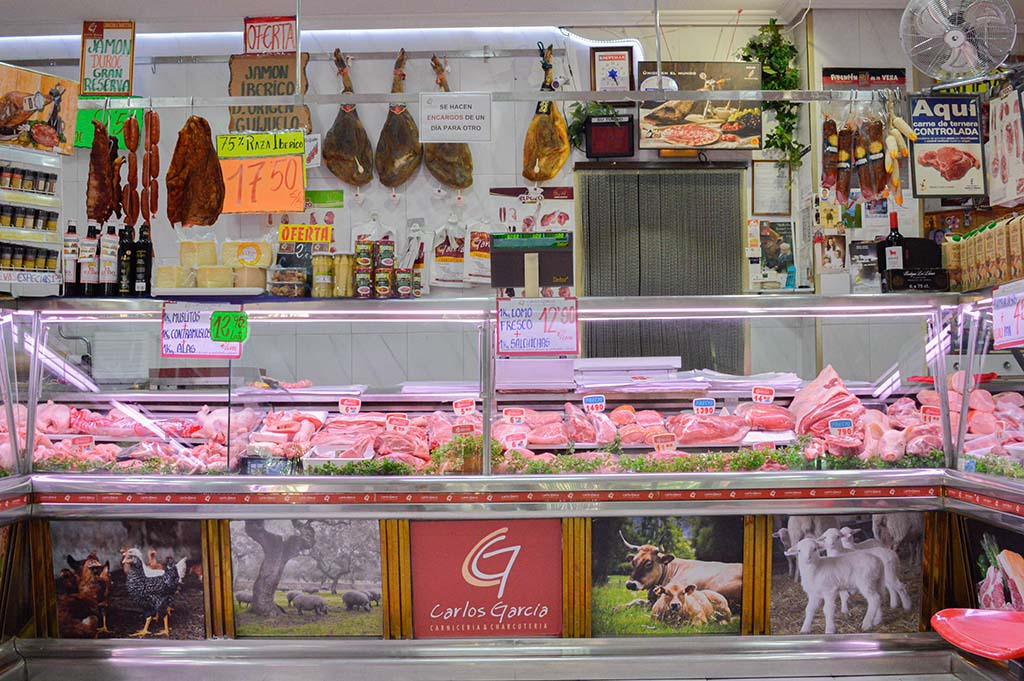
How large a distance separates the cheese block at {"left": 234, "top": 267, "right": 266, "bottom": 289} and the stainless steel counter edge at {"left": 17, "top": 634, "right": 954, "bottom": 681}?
2.16m

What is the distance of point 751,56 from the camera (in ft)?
21.6

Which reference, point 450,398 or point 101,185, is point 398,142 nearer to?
point 101,185

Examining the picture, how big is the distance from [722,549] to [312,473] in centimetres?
185

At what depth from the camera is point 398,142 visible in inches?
258

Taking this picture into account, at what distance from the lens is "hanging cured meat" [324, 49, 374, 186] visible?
21.5ft

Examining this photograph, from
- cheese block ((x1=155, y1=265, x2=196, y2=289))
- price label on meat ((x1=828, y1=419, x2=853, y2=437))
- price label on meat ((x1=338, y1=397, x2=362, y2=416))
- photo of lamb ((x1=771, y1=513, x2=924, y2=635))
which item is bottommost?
photo of lamb ((x1=771, y1=513, x2=924, y2=635))

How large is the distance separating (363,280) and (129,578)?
2.44 m

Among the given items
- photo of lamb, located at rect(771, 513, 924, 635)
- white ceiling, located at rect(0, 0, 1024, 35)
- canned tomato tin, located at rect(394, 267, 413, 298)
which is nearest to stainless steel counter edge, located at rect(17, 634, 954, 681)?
photo of lamb, located at rect(771, 513, 924, 635)

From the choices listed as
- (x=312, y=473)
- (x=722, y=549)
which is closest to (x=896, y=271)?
(x=722, y=549)

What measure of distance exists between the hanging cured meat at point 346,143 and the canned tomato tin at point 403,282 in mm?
993

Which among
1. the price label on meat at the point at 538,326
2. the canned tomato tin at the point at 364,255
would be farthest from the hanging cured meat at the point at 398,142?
the price label on meat at the point at 538,326

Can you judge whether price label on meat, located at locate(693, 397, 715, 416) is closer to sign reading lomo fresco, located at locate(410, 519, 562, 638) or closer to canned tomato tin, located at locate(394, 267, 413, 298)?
sign reading lomo fresco, located at locate(410, 519, 562, 638)

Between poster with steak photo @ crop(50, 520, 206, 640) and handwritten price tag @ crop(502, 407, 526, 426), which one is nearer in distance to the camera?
poster with steak photo @ crop(50, 520, 206, 640)

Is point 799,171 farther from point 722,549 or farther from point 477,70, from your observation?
point 722,549
